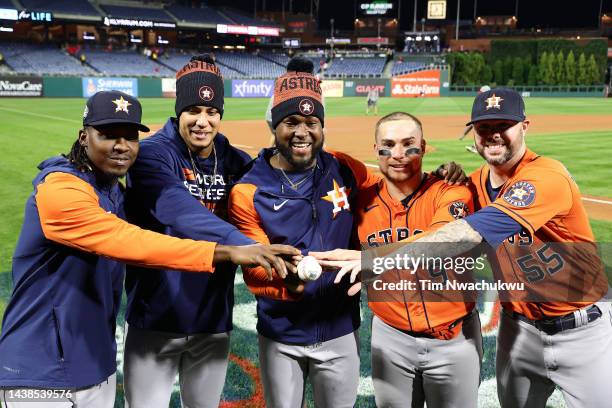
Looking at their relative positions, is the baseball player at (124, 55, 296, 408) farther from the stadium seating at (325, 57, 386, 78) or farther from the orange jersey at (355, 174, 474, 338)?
the stadium seating at (325, 57, 386, 78)

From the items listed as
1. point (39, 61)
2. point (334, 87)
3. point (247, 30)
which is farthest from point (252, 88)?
point (247, 30)

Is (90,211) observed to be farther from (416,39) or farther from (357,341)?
(416,39)

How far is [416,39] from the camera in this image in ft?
249

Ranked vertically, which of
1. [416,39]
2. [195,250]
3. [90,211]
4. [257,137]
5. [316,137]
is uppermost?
[416,39]

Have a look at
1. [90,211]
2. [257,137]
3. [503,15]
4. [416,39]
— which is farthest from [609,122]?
[503,15]

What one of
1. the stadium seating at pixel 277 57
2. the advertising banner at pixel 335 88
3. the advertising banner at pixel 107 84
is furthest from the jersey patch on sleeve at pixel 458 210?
the stadium seating at pixel 277 57

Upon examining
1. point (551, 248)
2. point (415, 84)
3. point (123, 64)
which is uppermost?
point (123, 64)

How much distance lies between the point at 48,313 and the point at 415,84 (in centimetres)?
5362

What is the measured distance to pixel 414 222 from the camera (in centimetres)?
324

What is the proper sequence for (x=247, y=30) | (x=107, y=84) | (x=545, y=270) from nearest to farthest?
(x=545, y=270) < (x=107, y=84) < (x=247, y=30)

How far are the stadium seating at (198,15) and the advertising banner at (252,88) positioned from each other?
24951 millimetres

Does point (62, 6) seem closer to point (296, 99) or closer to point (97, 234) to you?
point (296, 99)

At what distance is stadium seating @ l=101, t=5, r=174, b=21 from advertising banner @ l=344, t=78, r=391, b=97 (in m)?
29.7

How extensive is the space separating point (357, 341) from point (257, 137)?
18438 millimetres
